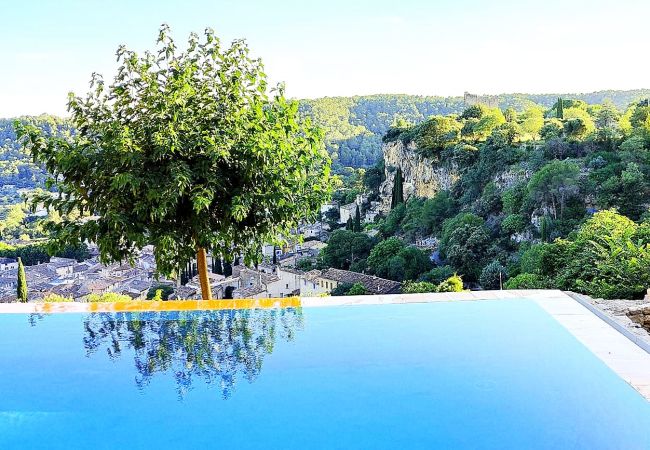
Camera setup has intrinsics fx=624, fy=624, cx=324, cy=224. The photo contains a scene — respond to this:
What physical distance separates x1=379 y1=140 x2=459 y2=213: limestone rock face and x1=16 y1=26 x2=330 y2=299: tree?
102 ft

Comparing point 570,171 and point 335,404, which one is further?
point 570,171

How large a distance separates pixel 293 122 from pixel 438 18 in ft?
66.3

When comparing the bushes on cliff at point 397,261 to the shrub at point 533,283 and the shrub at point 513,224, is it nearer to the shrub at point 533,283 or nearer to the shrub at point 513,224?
the shrub at point 513,224

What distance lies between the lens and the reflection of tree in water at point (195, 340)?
9.50 ft

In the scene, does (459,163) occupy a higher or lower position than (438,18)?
lower

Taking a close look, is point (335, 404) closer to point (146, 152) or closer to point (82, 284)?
point (146, 152)

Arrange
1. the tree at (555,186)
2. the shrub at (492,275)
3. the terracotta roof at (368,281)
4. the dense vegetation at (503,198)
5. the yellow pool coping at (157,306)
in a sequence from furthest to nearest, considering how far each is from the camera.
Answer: the tree at (555,186), the terracotta roof at (368,281), the dense vegetation at (503,198), the shrub at (492,275), the yellow pool coping at (157,306)

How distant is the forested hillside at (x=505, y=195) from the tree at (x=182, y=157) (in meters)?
10.2

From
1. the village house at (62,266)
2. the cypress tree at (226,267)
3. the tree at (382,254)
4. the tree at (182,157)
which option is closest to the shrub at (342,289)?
the tree at (382,254)

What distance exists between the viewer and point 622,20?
818 inches

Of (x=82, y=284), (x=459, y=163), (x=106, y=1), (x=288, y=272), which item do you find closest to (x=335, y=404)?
(x=106, y=1)

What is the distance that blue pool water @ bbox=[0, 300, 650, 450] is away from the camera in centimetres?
226

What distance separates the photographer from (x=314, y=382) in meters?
2.78

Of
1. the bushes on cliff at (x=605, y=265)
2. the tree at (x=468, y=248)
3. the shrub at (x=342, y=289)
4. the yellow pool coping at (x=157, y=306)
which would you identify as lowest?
the shrub at (x=342, y=289)
